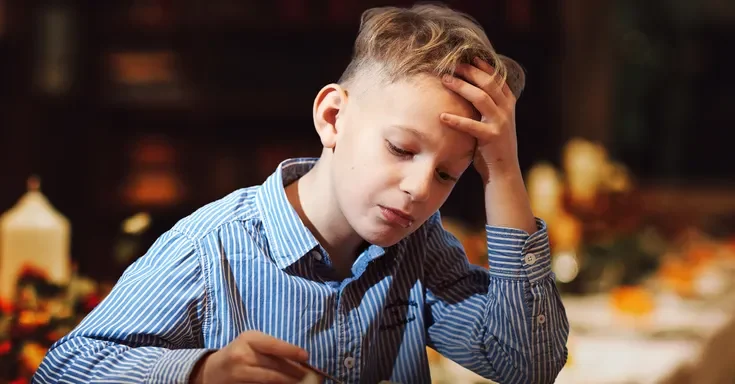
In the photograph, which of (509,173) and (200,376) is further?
(509,173)

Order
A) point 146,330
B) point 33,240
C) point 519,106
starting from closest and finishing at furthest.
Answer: point 146,330
point 33,240
point 519,106

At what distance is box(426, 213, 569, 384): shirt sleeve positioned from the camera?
1.07 m

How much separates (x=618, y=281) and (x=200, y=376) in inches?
90.7

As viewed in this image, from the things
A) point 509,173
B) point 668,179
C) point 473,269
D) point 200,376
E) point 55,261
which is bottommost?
point 55,261

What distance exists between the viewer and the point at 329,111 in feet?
3.20

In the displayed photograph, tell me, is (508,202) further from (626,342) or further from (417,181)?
(626,342)

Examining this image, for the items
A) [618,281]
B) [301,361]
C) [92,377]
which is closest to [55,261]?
[92,377]

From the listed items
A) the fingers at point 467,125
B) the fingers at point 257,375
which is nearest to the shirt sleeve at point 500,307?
the fingers at point 467,125

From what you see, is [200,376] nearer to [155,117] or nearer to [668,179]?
[155,117]

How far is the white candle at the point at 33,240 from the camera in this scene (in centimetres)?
137

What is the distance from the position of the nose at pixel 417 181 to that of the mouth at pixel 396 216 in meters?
0.03

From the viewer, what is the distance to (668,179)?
541 cm

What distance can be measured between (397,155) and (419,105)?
0.06m

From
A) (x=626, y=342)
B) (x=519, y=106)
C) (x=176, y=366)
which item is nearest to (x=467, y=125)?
(x=176, y=366)
